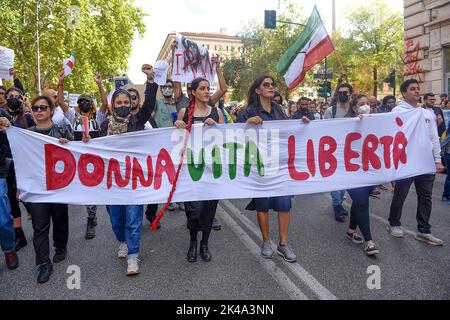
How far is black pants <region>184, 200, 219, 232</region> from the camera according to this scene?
364 centimetres

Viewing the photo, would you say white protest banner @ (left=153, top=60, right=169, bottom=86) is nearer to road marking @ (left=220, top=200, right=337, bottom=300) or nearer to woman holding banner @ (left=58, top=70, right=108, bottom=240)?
woman holding banner @ (left=58, top=70, right=108, bottom=240)

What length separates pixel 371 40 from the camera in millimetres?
35719

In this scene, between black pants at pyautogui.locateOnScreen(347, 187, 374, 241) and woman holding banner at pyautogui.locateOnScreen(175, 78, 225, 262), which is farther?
black pants at pyautogui.locateOnScreen(347, 187, 374, 241)

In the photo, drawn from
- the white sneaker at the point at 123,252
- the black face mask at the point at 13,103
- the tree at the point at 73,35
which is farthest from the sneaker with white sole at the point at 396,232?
the tree at the point at 73,35

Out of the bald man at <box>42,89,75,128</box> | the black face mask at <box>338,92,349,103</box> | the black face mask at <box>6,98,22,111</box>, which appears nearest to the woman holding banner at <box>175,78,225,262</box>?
the bald man at <box>42,89,75,128</box>

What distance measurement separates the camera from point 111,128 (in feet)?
12.5

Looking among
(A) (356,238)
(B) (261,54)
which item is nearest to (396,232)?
(A) (356,238)

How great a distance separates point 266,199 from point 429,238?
1.96 m

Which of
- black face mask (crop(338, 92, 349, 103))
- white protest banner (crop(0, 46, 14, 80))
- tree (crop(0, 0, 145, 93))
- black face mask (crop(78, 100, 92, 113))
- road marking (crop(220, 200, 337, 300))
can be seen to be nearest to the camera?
road marking (crop(220, 200, 337, 300))

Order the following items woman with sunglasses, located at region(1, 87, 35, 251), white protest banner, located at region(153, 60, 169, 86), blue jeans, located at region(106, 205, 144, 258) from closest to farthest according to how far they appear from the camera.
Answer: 1. blue jeans, located at region(106, 205, 144, 258)
2. woman with sunglasses, located at region(1, 87, 35, 251)
3. white protest banner, located at region(153, 60, 169, 86)

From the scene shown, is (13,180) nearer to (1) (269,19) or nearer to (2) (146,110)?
(2) (146,110)

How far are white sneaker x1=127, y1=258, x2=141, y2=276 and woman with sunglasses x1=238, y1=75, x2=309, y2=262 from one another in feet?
4.28

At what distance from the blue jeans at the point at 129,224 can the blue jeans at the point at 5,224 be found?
3.29 feet

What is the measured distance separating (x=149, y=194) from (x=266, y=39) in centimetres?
3445
